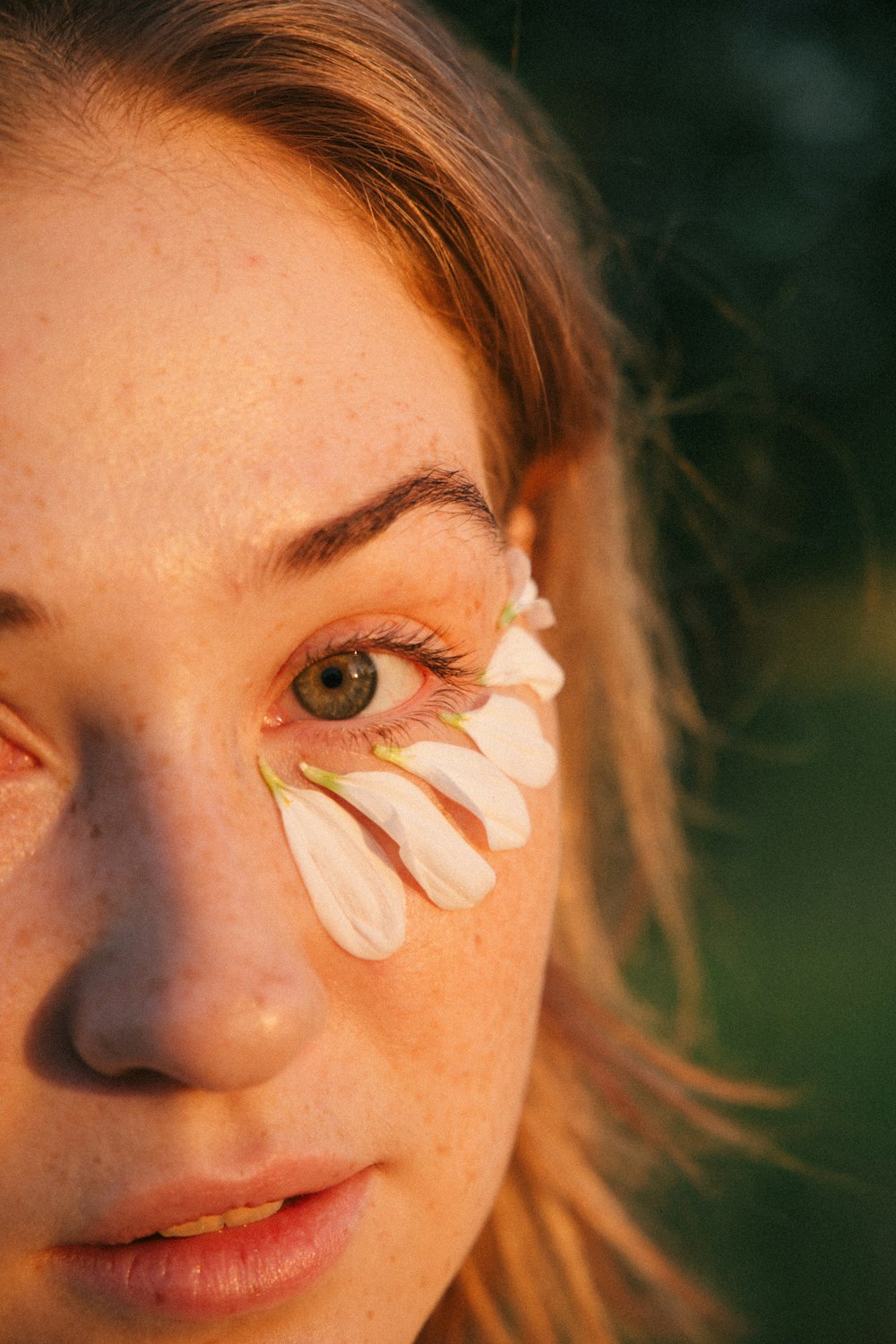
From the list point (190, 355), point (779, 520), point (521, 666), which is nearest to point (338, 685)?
point (521, 666)

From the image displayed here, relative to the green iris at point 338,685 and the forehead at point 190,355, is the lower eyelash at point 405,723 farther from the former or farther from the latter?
the forehead at point 190,355

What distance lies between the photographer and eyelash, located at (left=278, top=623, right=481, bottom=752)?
4.68ft

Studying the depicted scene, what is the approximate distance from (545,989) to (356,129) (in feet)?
5.20

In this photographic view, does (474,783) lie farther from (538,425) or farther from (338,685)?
(538,425)

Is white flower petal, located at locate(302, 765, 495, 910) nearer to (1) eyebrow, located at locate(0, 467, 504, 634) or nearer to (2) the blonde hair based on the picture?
(1) eyebrow, located at locate(0, 467, 504, 634)

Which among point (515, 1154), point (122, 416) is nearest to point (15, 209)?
point (122, 416)

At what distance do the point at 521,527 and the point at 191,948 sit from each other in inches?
39.8

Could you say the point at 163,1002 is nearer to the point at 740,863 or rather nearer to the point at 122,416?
the point at 122,416

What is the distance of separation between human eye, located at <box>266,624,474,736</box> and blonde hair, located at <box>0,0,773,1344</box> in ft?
1.28

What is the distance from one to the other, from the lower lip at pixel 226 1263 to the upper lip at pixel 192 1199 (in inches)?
0.8

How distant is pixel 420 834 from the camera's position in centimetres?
138

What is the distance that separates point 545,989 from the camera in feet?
7.82

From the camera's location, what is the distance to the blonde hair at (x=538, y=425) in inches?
56.7

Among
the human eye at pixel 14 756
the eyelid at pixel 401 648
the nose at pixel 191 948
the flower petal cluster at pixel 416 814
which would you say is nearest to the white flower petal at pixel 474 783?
the flower petal cluster at pixel 416 814
